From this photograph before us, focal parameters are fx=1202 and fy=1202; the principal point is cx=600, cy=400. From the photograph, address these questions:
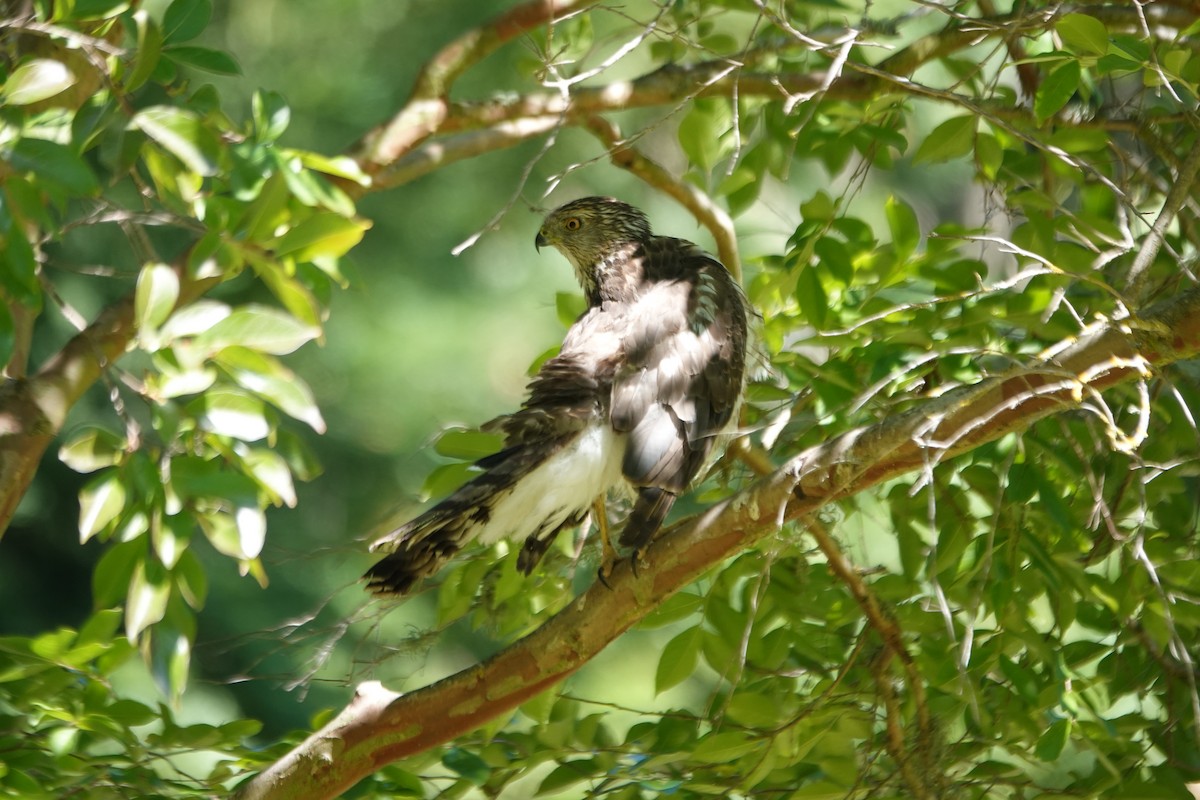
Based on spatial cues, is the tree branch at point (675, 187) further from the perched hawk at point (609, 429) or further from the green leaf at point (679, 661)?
the green leaf at point (679, 661)

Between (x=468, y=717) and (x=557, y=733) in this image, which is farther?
(x=557, y=733)

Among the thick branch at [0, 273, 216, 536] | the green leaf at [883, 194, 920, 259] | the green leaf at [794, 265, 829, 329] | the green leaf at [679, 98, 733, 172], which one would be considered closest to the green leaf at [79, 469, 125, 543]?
the thick branch at [0, 273, 216, 536]

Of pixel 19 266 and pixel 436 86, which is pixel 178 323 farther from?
pixel 436 86

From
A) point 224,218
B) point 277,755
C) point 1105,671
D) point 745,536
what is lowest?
point 1105,671

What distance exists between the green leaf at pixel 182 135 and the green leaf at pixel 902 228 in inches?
63.2

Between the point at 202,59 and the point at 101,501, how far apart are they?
0.94m

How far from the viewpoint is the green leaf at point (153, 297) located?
1762mm

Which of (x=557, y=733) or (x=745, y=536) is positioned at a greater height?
(x=745, y=536)

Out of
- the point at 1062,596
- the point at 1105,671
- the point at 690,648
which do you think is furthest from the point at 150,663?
the point at 1105,671

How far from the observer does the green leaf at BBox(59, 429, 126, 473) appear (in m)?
1.90

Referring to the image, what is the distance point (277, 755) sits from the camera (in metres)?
2.85

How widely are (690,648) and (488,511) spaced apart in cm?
58

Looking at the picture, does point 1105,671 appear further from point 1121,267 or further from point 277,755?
point 277,755

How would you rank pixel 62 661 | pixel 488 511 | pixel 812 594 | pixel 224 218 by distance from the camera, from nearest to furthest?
1. pixel 224 218
2. pixel 62 661
3. pixel 488 511
4. pixel 812 594
